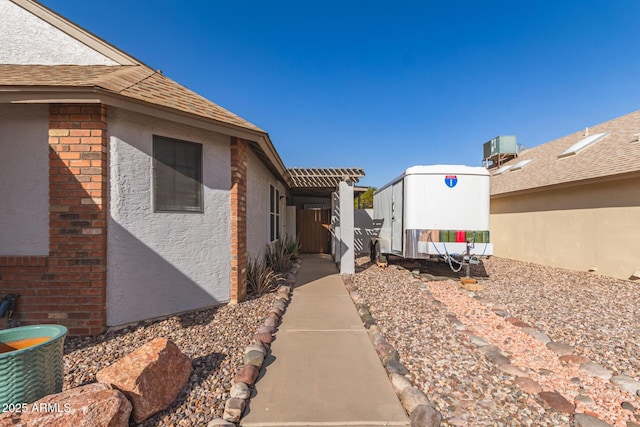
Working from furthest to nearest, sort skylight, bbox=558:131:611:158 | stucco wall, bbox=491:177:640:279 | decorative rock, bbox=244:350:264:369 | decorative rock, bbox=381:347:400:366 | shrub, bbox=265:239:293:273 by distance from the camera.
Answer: skylight, bbox=558:131:611:158 < shrub, bbox=265:239:293:273 < stucco wall, bbox=491:177:640:279 < decorative rock, bbox=381:347:400:366 < decorative rock, bbox=244:350:264:369

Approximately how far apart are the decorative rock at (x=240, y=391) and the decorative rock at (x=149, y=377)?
0.49m

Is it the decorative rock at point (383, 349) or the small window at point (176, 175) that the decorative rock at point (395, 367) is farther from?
the small window at point (176, 175)

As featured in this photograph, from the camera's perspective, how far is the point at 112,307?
389 centimetres

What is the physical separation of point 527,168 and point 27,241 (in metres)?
15.7

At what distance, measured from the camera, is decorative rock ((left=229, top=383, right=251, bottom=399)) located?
8.29ft

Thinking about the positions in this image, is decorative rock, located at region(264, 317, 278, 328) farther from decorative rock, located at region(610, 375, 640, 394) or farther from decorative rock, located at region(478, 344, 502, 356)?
decorative rock, located at region(610, 375, 640, 394)

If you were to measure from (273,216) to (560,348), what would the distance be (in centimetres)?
752

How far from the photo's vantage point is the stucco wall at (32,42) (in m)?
4.98

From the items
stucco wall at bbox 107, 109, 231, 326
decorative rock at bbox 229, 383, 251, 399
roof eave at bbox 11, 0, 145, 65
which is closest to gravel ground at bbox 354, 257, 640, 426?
decorative rock at bbox 229, 383, 251, 399

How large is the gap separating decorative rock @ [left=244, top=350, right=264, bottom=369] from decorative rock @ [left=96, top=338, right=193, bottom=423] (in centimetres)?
64

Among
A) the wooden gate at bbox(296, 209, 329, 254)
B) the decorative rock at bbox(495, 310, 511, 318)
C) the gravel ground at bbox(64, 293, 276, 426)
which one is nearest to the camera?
the gravel ground at bbox(64, 293, 276, 426)

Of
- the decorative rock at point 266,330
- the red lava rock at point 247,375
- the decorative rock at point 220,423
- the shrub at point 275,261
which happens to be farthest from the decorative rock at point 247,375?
the shrub at point 275,261

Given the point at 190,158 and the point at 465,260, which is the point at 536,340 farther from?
the point at 190,158

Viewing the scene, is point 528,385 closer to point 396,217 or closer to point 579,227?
point 396,217
